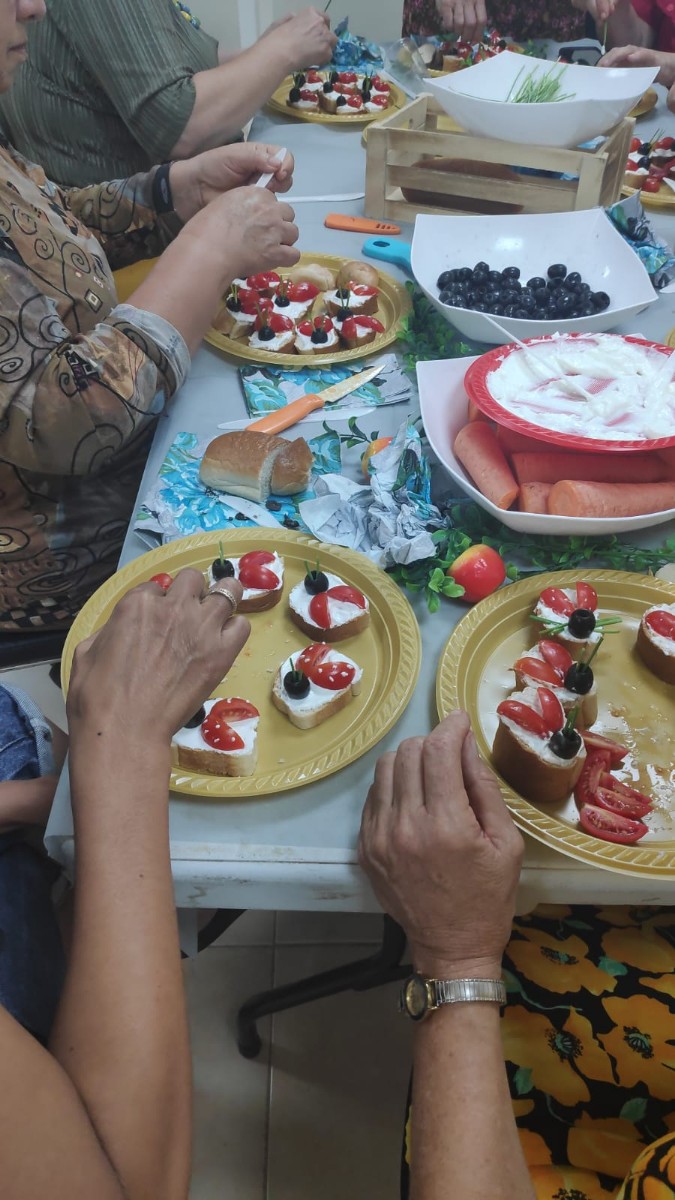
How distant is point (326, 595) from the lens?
39.9 inches

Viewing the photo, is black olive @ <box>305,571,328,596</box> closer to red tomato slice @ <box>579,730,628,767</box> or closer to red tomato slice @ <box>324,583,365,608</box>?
red tomato slice @ <box>324,583,365,608</box>

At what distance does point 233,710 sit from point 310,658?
0.11 m

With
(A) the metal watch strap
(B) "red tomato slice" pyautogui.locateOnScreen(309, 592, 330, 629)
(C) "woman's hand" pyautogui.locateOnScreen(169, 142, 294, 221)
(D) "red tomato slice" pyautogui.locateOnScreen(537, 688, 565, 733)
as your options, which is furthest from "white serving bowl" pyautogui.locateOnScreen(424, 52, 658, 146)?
(A) the metal watch strap

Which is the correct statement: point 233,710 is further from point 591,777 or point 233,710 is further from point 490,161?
point 490,161

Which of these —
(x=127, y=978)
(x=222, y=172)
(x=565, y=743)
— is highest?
(x=222, y=172)

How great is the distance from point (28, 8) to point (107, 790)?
1.17 m

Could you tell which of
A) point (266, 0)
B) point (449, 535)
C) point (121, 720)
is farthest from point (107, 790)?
point (266, 0)

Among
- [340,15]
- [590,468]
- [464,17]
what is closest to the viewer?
[590,468]

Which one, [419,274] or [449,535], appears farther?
[419,274]


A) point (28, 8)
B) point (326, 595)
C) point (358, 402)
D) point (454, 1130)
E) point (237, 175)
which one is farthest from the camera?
point (237, 175)

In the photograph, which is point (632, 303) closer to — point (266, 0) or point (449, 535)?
point (449, 535)

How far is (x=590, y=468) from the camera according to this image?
1.11m

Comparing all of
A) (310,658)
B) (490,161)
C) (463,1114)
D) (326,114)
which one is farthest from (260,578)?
(326,114)

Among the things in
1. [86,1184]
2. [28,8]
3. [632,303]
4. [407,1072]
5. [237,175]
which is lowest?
[407,1072]
